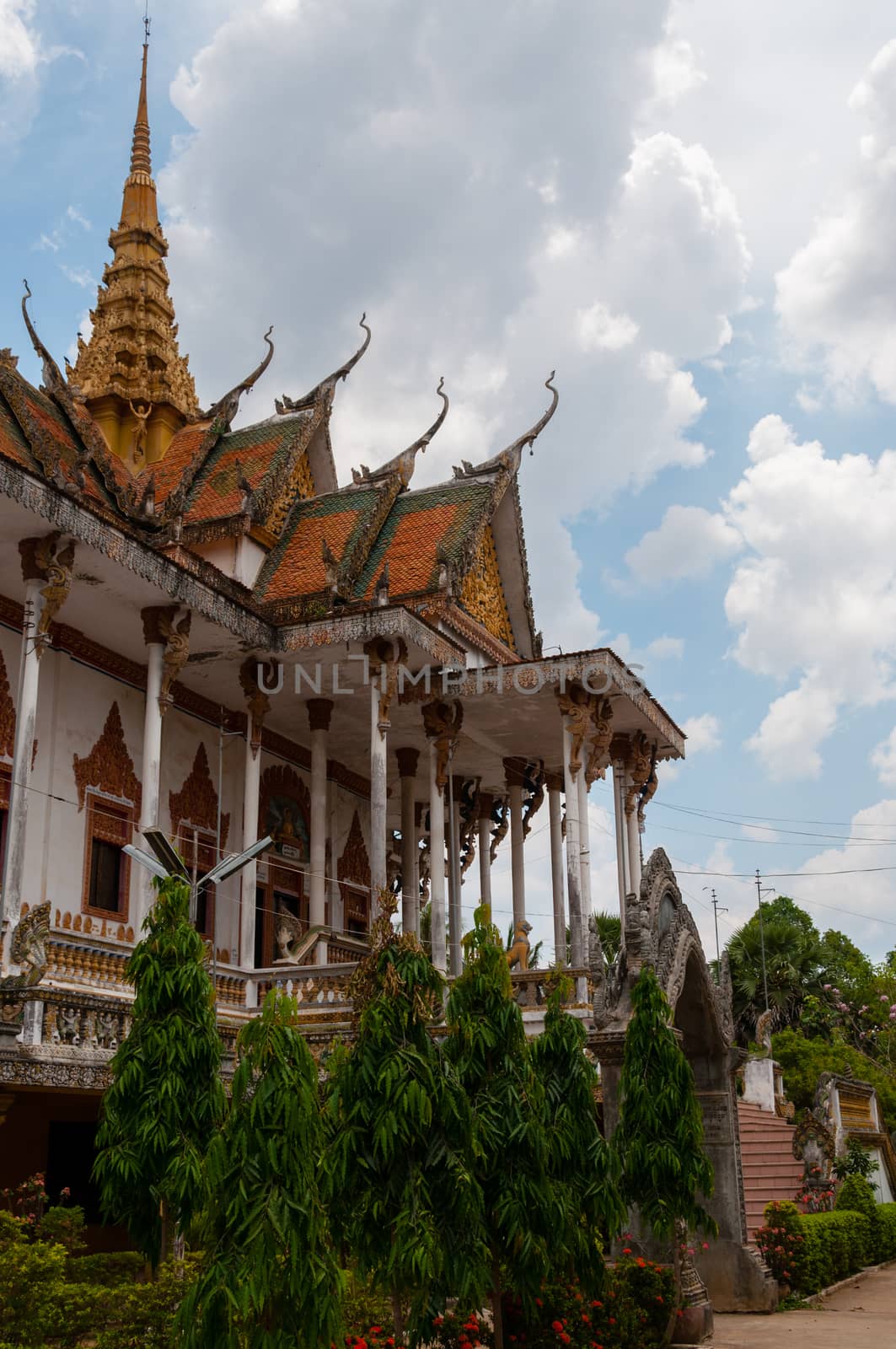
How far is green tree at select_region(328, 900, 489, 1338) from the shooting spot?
6.81m

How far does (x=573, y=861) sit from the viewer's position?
16.9m

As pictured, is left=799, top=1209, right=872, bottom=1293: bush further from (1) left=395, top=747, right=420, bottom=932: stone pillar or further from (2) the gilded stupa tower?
(2) the gilded stupa tower

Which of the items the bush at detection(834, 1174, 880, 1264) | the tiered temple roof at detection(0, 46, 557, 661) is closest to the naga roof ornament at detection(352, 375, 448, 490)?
the tiered temple roof at detection(0, 46, 557, 661)

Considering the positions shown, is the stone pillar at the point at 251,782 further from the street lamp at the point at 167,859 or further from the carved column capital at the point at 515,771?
the carved column capital at the point at 515,771

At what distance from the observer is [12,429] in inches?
674

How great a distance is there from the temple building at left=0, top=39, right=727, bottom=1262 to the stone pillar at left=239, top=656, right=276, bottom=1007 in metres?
0.05

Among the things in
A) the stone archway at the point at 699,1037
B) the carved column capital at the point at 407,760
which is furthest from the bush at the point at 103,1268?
the carved column capital at the point at 407,760

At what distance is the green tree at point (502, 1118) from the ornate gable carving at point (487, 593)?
471 inches

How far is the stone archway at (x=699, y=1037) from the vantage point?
10.8 m

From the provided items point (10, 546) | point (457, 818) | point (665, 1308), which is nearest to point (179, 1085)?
point (665, 1308)

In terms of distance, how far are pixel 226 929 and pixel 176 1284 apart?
454 inches

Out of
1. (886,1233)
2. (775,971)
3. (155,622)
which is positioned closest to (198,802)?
(155,622)

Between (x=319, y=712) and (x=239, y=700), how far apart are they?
1230 millimetres

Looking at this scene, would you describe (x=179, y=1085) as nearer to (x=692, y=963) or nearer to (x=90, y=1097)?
(x=90, y=1097)
